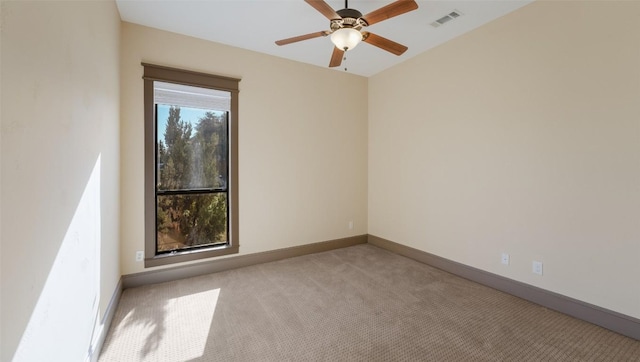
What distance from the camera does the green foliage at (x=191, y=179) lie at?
3.32 metres

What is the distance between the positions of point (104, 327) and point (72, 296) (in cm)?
94

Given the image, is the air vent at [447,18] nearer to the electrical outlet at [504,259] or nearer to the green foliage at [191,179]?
the electrical outlet at [504,259]

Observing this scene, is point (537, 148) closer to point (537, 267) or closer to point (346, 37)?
point (537, 267)

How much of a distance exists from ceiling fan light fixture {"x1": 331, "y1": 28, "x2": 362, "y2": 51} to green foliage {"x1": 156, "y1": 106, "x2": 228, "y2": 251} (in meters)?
1.98

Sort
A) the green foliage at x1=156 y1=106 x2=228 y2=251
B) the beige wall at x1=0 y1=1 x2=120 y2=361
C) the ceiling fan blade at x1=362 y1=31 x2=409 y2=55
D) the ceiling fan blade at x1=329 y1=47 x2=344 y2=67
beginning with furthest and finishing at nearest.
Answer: the green foliage at x1=156 y1=106 x2=228 y2=251
the ceiling fan blade at x1=329 y1=47 x2=344 y2=67
the ceiling fan blade at x1=362 y1=31 x2=409 y2=55
the beige wall at x1=0 y1=1 x2=120 y2=361

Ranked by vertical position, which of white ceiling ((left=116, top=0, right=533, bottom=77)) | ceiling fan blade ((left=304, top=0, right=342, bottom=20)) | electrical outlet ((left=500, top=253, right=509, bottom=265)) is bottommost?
electrical outlet ((left=500, top=253, right=509, bottom=265))

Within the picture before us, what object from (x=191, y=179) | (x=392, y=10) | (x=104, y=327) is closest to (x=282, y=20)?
(x=392, y=10)

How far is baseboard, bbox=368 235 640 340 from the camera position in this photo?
223cm

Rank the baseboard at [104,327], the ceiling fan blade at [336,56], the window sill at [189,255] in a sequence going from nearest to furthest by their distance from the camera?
the baseboard at [104,327] → the ceiling fan blade at [336,56] → the window sill at [189,255]

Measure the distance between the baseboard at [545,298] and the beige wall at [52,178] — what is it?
3.55 metres

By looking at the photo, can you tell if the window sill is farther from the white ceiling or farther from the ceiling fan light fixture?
the ceiling fan light fixture

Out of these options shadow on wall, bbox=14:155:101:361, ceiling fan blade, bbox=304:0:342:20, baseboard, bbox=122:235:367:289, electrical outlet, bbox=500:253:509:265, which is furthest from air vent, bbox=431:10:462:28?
shadow on wall, bbox=14:155:101:361

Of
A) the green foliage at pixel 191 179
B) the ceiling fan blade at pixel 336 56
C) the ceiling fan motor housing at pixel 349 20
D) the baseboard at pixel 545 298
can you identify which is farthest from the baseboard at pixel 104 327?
the baseboard at pixel 545 298

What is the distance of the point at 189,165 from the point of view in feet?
11.3
